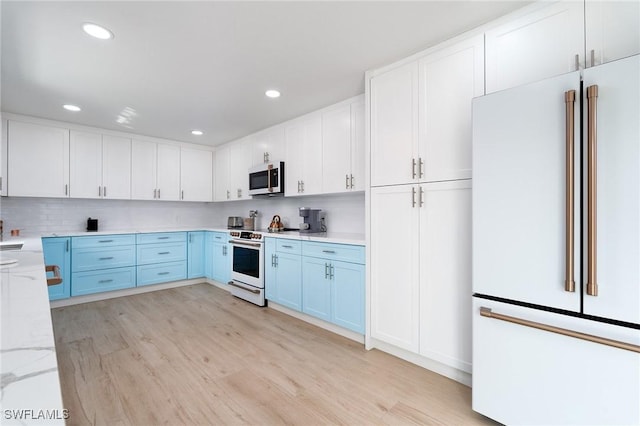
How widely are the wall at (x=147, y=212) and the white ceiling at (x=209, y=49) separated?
123 cm

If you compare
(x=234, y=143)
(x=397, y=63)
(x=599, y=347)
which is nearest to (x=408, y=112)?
(x=397, y=63)

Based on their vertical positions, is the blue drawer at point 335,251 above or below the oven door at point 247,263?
above

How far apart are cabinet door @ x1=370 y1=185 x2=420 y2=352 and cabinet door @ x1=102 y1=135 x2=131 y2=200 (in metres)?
3.83

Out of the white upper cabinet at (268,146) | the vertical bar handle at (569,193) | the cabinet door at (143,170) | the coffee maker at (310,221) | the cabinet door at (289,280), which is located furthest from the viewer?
the cabinet door at (143,170)

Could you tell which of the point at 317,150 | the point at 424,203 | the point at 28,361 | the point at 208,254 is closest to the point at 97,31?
the point at 317,150

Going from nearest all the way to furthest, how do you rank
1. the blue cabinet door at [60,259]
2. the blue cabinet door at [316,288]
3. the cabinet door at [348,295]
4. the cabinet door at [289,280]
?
the cabinet door at [348,295] < the blue cabinet door at [316,288] < the cabinet door at [289,280] < the blue cabinet door at [60,259]

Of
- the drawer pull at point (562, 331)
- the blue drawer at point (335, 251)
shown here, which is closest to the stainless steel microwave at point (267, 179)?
the blue drawer at point (335, 251)

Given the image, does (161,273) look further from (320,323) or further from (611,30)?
(611,30)

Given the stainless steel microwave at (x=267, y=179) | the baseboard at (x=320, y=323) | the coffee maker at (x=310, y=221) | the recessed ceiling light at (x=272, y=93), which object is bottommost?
the baseboard at (x=320, y=323)

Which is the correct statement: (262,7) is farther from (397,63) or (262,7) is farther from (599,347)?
(599,347)

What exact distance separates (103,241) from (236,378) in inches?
120

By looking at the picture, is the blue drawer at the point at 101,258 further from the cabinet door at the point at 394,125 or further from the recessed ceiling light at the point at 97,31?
the cabinet door at the point at 394,125

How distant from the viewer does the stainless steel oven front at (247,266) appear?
3.74 m

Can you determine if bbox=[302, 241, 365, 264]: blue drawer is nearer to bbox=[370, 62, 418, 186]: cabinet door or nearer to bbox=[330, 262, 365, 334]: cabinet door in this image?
bbox=[330, 262, 365, 334]: cabinet door
